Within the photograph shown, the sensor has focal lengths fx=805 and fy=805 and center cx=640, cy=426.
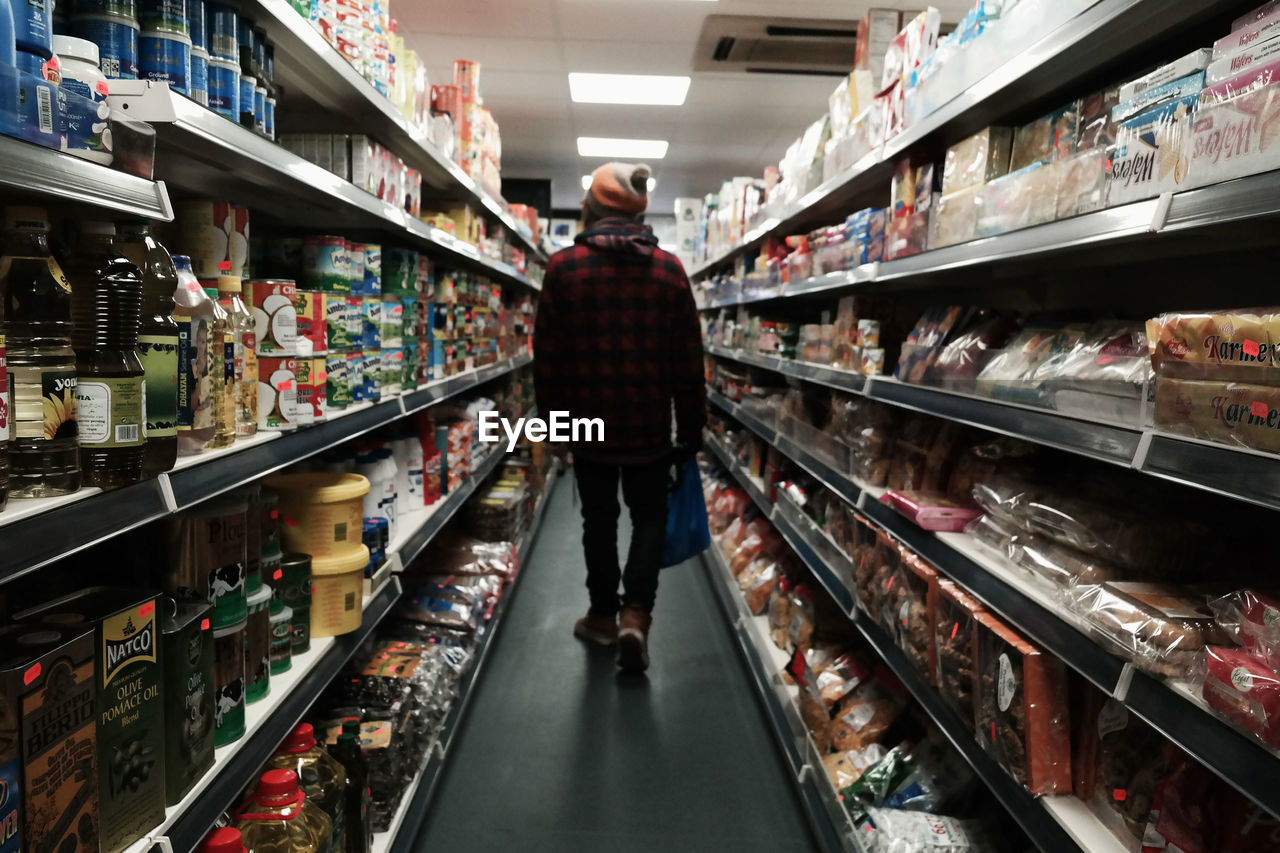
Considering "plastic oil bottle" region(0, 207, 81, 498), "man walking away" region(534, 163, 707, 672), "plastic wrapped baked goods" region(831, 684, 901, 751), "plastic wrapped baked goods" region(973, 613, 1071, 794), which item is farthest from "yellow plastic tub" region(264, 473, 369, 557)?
"man walking away" region(534, 163, 707, 672)

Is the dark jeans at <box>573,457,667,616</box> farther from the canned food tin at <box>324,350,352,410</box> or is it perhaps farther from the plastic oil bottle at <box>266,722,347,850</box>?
the plastic oil bottle at <box>266,722,347,850</box>

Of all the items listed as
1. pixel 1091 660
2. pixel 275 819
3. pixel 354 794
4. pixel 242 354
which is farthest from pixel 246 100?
pixel 1091 660

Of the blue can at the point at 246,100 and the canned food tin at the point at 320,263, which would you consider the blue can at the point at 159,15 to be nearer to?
the blue can at the point at 246,100

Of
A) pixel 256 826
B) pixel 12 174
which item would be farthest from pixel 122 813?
pixel 12 174

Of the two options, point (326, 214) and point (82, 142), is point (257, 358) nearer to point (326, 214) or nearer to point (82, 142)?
point (82, 142)

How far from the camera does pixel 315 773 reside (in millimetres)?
1609

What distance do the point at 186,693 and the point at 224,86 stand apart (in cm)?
93

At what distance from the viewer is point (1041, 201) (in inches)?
56.3

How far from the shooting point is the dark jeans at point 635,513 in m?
3.42

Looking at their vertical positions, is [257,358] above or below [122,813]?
above

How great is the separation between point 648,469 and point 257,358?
2.08 meters

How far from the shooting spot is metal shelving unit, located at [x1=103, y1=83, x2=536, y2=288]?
102 cm

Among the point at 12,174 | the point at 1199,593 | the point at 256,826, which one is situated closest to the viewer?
the point at 12,174

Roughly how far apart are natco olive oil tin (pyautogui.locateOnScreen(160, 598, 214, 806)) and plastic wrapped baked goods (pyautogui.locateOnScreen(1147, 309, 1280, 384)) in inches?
54.2
